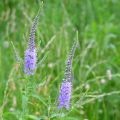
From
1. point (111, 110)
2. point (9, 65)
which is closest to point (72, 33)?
point (9, 65)

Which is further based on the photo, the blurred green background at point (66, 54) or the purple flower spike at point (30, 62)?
the blurred green background at point (66, 54)

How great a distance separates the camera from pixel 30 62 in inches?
73.7

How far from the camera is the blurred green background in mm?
2699

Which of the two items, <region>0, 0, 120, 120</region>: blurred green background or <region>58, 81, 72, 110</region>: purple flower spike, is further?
A: <region>0, 0, 120, 120</region>: blurred green background

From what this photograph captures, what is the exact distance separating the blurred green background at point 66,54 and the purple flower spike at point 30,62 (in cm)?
10

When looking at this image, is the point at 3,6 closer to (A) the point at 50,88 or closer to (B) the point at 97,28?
(B) the point at 97,28

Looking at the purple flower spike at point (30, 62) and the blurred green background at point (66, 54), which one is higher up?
the blurred green background at point (66, 54)

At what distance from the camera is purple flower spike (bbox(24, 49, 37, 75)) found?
1867 mm

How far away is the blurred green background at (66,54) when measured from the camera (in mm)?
2699

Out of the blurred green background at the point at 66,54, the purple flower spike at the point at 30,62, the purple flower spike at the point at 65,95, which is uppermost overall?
the blurred green background at the point at 66,54

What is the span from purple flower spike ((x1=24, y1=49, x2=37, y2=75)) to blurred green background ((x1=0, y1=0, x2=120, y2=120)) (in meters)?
0.10

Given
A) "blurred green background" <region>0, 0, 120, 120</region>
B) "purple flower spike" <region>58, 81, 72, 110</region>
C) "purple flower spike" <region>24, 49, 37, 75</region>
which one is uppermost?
"blurred green background" <region>0, 0, 120, 120</region>

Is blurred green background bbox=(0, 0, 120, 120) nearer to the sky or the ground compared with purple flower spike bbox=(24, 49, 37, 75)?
nearer to the sky

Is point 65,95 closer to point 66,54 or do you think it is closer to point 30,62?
point 30,62
